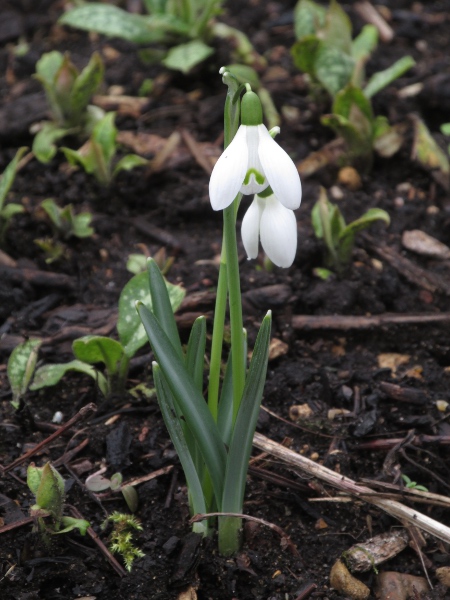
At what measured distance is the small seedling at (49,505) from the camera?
6.12 ft

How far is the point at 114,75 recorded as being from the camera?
3.97 meters

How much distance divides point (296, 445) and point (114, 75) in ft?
8.05

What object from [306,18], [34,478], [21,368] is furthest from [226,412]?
[306,18]

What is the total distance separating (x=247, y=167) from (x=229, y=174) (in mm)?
51

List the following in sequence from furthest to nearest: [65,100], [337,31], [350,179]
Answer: [337,31] → [65,100] → [350,179]

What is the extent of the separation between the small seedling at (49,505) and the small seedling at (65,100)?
5.81 feet

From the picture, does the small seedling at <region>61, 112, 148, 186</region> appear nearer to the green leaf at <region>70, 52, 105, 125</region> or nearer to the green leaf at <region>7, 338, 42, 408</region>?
the green leaf at <region>70, 52, 105, 125</region>

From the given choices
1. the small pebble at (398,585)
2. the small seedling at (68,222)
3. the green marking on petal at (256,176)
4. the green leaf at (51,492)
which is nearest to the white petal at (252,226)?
the green marking on petal at (256,176)

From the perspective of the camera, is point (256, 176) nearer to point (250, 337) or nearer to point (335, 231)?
point (250, 337)

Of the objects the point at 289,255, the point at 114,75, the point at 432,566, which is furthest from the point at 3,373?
the point at 114,75

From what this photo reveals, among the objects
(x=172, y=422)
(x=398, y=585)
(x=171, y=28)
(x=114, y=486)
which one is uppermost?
(x=171, y=28)

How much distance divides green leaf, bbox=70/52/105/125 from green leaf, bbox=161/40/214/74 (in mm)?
377

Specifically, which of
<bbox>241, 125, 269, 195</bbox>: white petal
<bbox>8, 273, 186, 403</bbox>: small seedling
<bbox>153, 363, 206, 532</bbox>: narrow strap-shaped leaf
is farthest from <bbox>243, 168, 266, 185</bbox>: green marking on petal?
<bbox>8, 273, 186, 403</bbox>: small seedling

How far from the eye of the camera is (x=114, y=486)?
2145 millimetres
